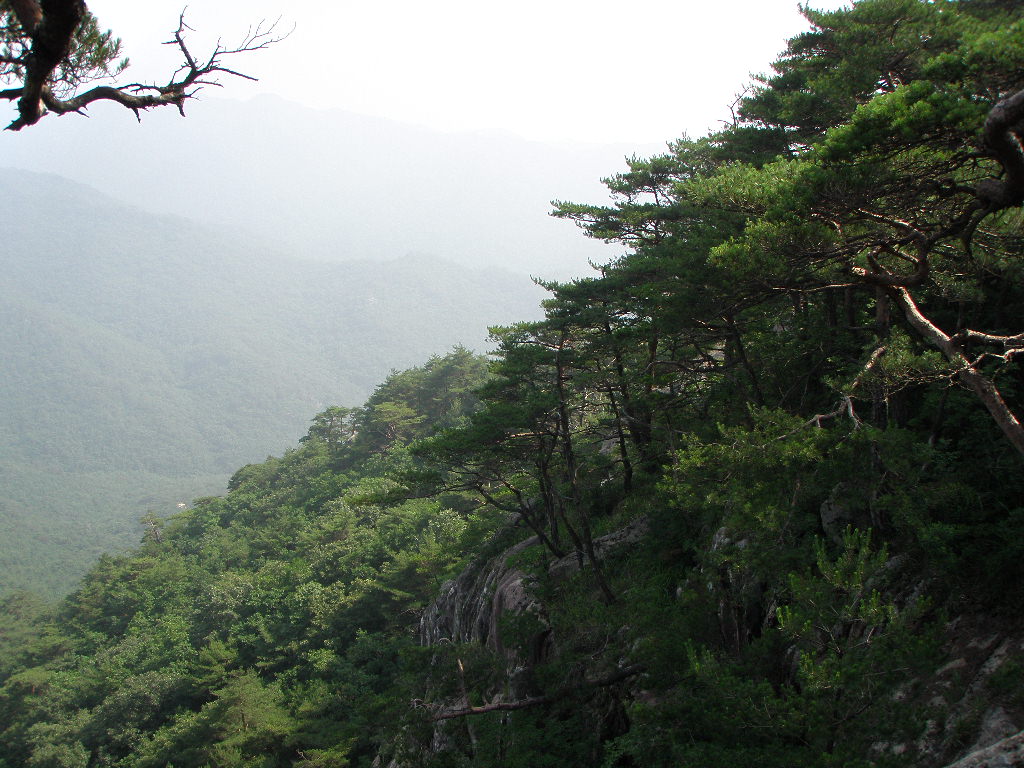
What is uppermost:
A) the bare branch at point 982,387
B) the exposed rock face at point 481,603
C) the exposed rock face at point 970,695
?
the bare branch at point 982,387

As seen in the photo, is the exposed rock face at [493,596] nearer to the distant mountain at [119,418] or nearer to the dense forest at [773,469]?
the dense forest at [773,469]

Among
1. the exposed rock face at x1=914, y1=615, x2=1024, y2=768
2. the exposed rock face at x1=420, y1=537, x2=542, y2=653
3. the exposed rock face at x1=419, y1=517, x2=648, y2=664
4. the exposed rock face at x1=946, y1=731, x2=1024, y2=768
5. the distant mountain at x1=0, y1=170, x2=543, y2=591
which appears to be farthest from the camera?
the distant mountain at x1=0, y1=170, x2=543, y2=591

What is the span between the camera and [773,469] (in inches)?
255

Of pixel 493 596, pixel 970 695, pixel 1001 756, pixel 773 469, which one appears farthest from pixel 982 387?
pixel 493 596

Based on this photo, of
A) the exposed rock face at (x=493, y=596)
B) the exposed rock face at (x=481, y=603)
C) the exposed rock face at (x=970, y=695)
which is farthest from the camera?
the exposed rock face at (x=481, y=603)

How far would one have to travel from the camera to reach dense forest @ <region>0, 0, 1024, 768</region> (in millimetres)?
5008

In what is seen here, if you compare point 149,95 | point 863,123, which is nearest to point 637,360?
point 863,123

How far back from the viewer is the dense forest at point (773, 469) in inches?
197

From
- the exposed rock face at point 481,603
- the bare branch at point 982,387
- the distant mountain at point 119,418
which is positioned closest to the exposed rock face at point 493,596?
the exposed rock face at point 481,603

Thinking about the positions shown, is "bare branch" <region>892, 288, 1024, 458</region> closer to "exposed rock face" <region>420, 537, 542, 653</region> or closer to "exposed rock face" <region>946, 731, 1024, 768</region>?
"exposed rock face" <region>946, 731, 1024, 768</region>

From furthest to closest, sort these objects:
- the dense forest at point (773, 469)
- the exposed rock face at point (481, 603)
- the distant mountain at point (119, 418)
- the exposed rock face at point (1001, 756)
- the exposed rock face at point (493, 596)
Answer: the distant mountain at point (119, 418) < the exposed rock face at point (481, 603) < the exposed rock face at point (493, 596) < the dense forest at point (773, 469) < the exposed rock face at point (1001, 756)

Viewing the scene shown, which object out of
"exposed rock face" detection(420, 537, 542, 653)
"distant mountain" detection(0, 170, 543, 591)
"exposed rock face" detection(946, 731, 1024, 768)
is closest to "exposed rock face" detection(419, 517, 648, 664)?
"exposed rock face" detection(420, 537, 542, 653)

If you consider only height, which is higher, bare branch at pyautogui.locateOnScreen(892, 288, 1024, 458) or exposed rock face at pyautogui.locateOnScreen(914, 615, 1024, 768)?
bare branch at pyautogui.locateOnScreen(892, 288, 1024, 458)

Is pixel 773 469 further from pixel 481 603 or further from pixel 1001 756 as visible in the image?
pixel 481 603
